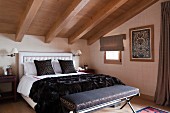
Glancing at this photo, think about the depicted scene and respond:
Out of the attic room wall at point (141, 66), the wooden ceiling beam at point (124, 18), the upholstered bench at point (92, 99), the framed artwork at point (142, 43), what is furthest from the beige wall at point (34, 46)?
the upholstered bench at point (92, 99)

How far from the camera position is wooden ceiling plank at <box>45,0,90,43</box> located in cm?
343

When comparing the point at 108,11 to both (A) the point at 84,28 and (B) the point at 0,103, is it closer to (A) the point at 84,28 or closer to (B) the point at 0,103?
(A) the point at 84,28

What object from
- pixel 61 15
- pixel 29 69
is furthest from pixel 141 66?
pixel 29 69

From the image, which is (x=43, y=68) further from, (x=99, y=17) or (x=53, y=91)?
(x=99, y=17)

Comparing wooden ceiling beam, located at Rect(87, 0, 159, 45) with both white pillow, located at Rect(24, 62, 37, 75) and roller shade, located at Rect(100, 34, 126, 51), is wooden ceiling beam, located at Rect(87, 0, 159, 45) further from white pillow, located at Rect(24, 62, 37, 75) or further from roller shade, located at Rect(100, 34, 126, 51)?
white pillow, located at Rect(24, 62, 37, 75)

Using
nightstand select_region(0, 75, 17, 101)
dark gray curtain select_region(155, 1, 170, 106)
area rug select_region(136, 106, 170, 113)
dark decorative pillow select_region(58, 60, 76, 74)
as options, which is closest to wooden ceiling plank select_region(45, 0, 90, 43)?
dark decorative pillow select_region(58, 60, 76, 74)

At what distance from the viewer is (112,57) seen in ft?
18.1

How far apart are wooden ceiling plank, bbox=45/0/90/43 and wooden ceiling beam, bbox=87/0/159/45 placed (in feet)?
5.50

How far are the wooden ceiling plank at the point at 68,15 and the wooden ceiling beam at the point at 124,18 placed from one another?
1.68 meters

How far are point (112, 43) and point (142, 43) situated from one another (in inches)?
43.9

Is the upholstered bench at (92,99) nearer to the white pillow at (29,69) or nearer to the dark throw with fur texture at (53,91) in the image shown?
the dark throw with fur texture at (53,91)

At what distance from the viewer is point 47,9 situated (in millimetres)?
3838

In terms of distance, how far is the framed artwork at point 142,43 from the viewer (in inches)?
169

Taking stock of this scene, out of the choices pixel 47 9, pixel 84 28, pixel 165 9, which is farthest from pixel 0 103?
pixel 165 9
